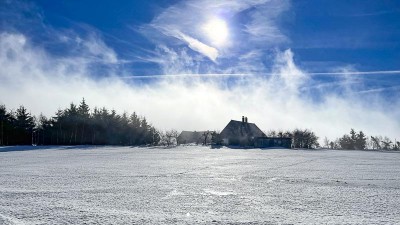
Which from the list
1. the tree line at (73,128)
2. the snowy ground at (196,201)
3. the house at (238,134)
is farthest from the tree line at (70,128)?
the snowy ground at (196,201)

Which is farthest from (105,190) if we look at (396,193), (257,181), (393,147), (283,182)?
(393,147)

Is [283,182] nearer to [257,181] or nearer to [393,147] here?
[257,181]

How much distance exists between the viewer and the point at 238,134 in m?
71.7

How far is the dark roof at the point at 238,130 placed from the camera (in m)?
72.0

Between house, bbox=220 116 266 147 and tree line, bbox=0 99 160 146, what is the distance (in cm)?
1960

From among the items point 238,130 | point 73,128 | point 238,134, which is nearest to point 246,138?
point 238,134

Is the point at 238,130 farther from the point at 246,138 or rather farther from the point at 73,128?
the point at 73,128

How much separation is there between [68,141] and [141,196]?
176 ft

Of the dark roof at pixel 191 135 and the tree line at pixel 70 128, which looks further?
the dark roof at pixel 191 135

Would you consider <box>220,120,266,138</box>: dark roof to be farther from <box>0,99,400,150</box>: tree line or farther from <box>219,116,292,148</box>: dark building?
<box>0,99,400,150</box>: tree line

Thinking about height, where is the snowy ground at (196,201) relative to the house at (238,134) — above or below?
below

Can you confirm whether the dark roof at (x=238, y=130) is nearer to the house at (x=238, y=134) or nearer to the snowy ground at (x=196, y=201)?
the house at (x=238, y=134)

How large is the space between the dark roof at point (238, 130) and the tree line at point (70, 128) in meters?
19.9

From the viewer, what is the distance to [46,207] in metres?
7.00
